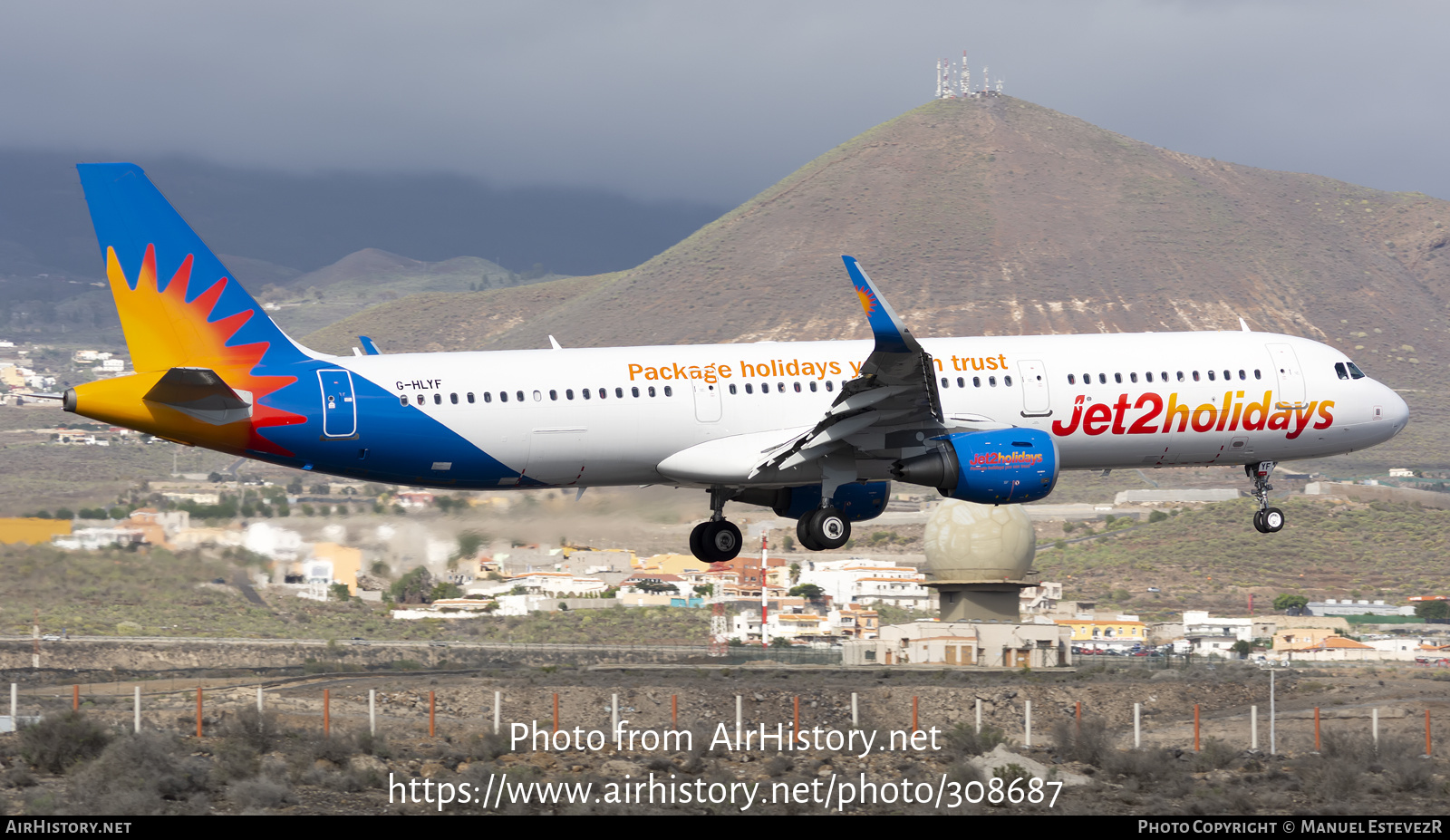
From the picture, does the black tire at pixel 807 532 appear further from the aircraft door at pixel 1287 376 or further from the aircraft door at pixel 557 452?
the aircraft door at pixel 1287 376

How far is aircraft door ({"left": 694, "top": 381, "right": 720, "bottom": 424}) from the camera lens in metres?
38.8

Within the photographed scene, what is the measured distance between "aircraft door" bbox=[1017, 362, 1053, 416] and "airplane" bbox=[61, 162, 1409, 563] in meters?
0.04

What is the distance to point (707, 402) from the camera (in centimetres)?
3891

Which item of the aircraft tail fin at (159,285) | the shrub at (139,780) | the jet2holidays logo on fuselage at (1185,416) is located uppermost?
the aircraft tail fin at (159,285)

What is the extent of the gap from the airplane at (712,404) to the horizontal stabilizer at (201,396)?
0.05 metres

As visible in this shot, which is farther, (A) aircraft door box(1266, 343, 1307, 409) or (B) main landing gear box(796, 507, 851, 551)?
(A) aircraft door box(1266, 343, 1307, 409)

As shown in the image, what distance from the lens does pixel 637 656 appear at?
237 feet

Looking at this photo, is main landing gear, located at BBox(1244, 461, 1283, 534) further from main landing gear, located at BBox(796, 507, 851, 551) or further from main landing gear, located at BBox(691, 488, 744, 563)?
main landing gear, located at BBox(691, 488, 744, 563)

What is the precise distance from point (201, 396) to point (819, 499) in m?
15.2

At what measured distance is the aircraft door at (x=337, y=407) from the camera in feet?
119

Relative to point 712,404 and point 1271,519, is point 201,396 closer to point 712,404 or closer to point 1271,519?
point 712,404

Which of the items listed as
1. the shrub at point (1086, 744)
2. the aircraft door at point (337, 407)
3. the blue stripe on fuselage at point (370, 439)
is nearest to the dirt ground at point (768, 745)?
the shrub at point (1086, 744)

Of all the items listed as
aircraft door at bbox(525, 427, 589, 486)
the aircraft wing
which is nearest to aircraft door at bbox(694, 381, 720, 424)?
the aircraft wing
